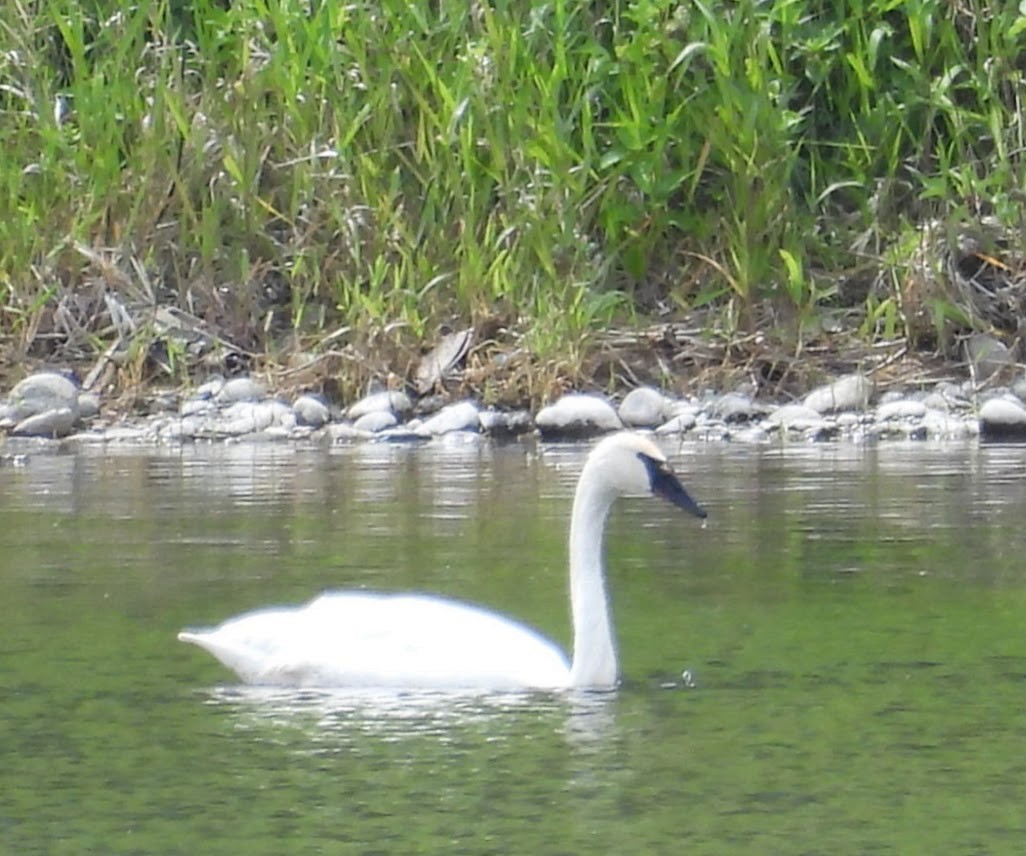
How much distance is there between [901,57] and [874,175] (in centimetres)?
63

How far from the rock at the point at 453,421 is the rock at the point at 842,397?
1603mm

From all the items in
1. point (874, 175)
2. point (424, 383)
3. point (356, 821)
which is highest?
point (874, 175)

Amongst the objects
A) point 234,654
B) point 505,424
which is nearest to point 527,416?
point 505,424

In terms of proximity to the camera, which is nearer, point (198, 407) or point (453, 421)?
point (453, 421)

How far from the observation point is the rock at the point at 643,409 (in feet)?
46.9

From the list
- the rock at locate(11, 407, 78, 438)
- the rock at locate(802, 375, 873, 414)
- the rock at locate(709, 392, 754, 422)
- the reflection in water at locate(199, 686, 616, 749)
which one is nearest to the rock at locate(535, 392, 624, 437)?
the rock at locate(709, 392, 754, 422)

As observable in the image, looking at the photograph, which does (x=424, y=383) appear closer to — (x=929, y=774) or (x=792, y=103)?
(x=792, y=103)

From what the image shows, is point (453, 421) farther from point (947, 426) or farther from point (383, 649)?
point (383, 649)

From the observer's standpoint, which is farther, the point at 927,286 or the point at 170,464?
the point at 927,286

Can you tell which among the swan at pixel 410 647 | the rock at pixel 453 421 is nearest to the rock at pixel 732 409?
the rock at pixel 453 421

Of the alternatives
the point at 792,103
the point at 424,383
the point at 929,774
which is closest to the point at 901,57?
the point at 792,103

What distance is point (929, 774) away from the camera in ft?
20.6

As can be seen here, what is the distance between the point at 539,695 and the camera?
7438mm

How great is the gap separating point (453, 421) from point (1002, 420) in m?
2.56
